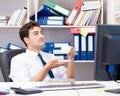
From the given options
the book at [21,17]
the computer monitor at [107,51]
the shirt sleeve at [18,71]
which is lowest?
the shirt sleeve at [18,71]

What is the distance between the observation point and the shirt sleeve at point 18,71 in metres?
2.28

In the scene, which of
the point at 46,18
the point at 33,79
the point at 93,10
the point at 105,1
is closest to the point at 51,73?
the point at 33,79

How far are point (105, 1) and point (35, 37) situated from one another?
1311 mm

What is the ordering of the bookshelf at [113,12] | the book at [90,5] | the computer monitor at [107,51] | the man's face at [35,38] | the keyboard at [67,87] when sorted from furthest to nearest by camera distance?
the book at [90,5] < the bookshelf at [113,12] < the man's face at [35,38] < the keyboard at [67,87] < the computer monitor at [107,51]

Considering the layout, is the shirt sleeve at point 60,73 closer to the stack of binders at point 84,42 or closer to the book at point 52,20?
the stack of binders at point 84,42

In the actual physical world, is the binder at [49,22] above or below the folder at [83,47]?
above

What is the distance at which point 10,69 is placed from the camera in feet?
7.96

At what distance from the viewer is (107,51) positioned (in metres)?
1.50

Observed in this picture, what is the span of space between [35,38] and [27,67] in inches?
11.7

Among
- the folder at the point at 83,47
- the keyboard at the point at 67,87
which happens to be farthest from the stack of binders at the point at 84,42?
the keyboard at the point at 67,87

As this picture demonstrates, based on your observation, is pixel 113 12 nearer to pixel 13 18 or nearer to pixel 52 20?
pixel 52 20

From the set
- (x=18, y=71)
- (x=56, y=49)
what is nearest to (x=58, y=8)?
(x=56, y=49)

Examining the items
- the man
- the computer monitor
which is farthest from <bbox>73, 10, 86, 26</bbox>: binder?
the computer monitor

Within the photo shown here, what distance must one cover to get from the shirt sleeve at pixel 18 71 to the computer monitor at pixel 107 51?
2.90ft
